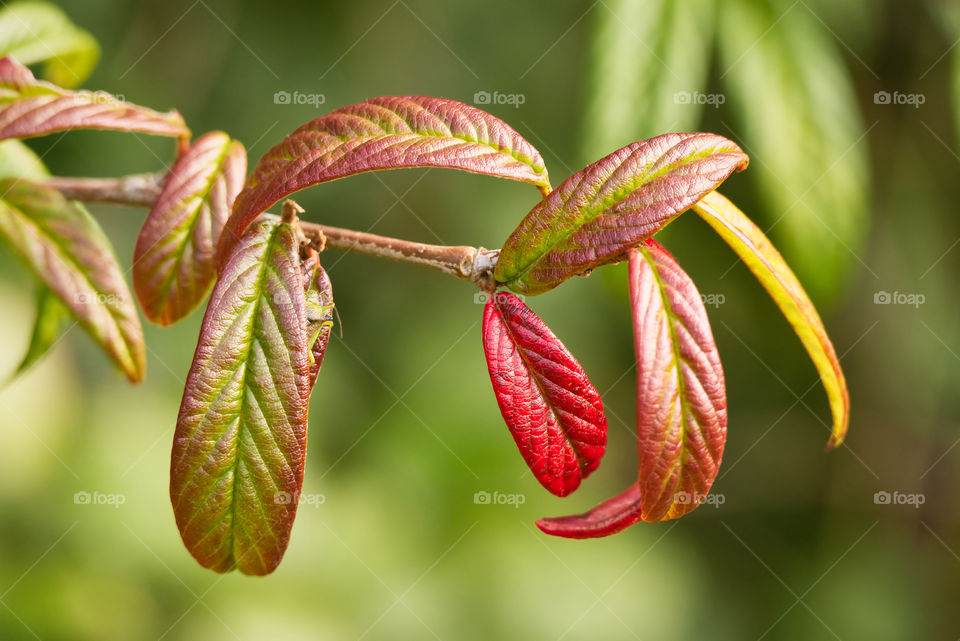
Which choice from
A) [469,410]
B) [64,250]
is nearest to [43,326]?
[64,250]

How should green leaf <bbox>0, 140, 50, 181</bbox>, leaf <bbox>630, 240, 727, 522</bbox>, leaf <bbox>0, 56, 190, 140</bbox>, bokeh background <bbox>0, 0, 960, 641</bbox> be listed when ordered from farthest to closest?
bokeh background <bbox>0, 0, 960, 641</bbox> → green leaf <bbox>0, 140, 50, 181</bbox> → leaf <bbox>0, 56, 190, 140</bbox> → leaf <bbox>630, 240, 727, 522</bbox>

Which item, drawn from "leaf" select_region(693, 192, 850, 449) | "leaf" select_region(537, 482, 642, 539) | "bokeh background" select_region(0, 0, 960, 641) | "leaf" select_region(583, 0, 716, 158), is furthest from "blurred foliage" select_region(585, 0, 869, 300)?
"leaf" select_region(537, 482, 642, 539)

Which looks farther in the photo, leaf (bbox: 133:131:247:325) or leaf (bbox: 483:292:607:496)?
leaf (bbox: 133:131:247:325)

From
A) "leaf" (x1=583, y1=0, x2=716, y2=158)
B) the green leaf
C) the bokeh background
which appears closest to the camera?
the green leaf

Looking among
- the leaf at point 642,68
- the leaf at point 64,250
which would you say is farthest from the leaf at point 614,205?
the leaf at point 642,68

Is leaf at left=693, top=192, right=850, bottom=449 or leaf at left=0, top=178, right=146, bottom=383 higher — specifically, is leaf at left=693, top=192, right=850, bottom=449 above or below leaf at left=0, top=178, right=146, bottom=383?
above

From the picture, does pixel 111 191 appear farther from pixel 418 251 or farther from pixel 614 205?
pixel 614 205

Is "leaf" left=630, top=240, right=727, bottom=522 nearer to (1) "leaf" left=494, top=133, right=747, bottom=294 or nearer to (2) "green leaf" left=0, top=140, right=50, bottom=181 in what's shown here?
(1) "leaf" left=494, top=133, right=747, bottom=294
